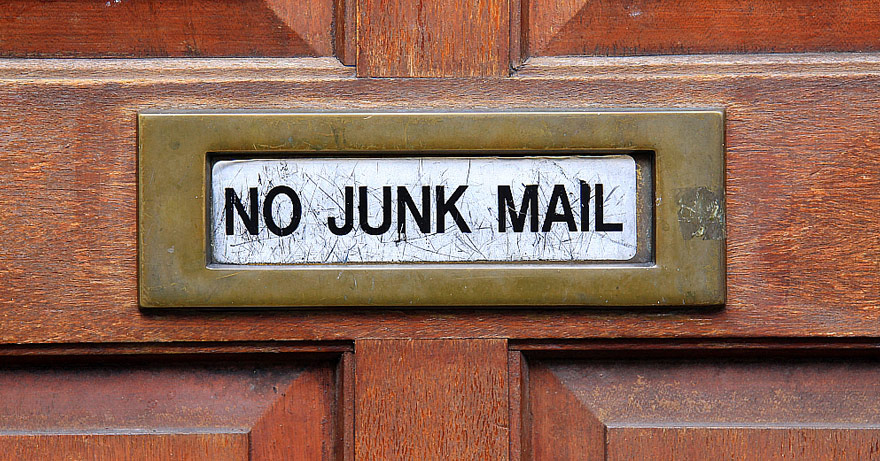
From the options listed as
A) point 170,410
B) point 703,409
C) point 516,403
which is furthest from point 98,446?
point 703,409

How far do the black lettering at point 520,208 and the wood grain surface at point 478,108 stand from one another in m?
0.05

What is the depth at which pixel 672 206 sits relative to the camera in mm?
370

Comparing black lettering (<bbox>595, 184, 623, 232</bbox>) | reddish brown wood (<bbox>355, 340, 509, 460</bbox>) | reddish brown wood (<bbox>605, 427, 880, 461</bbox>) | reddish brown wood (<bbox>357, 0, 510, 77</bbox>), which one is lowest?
reddish brown wood (<bbox>605, 427, 880, 461</bbox>)

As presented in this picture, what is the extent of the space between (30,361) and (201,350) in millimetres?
107

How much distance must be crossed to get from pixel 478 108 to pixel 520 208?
0.06 m

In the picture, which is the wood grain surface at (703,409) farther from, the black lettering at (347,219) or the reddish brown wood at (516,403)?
the black lettering at (347,219)

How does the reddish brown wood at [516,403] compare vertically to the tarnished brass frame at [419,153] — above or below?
below

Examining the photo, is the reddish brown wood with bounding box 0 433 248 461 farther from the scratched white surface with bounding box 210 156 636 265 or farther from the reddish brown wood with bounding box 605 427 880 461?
the reddish brown wood with bounding box 605 427 880 461

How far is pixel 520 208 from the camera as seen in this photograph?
38cm

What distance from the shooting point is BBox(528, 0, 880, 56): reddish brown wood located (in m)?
0.39

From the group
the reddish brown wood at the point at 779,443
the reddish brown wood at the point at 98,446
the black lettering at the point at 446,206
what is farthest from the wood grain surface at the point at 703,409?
the reddish brown wood at the point at 98,446

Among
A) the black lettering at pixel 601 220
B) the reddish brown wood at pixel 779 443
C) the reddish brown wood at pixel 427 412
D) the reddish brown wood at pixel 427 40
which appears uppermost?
the reddish brown wood at pixel 427 40

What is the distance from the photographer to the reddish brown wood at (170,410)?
399 millimetres

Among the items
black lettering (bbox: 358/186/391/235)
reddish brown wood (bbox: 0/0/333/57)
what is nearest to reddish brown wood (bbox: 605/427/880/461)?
black lettering (bbox: 358/186/391/235)
